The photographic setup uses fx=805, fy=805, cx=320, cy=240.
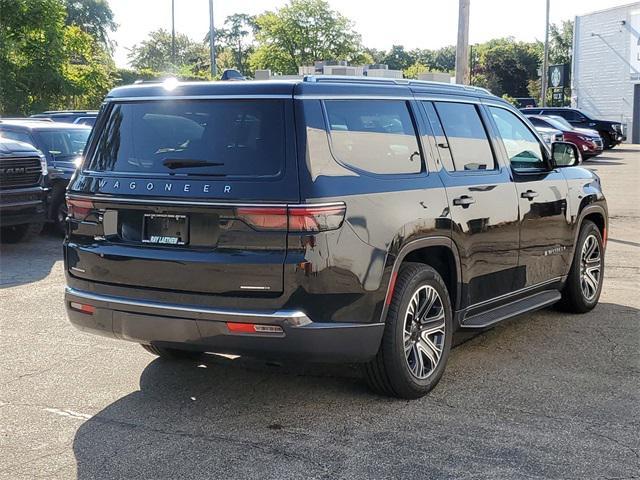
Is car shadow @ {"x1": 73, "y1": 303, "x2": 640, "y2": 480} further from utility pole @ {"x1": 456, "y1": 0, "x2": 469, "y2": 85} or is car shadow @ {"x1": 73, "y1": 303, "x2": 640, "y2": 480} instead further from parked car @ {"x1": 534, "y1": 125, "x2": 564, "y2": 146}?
parked car @ {"x1": 534, "y1": 125, "x2": 564, "y2": 146}

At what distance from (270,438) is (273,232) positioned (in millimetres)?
1098

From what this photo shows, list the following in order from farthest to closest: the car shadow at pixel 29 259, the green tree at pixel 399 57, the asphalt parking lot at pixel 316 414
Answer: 1. the green tree at pixel 399 57
2. the car shadow at pixel 29 259
3. the asphalt parking lot at pixel 316 414

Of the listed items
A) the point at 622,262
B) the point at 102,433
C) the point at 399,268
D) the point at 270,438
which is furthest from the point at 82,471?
the point at 622,262

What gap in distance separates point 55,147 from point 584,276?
28.2 ft

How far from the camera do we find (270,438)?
4.27m

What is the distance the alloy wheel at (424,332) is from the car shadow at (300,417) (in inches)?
8.1

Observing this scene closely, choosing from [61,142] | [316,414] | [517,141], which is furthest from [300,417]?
[61,142]

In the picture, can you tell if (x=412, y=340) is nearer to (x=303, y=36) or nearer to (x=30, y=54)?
(x=30, y=54)

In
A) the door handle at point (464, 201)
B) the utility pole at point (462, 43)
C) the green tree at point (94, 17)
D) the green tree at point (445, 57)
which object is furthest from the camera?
the green tree at point (445, 57)

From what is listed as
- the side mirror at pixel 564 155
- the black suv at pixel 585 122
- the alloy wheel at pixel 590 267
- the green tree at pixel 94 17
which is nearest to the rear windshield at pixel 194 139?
the side mirror at pixel 564 155

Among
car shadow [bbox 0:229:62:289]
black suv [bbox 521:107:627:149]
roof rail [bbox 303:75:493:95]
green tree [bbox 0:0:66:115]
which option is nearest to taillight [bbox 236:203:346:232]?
roof rail [bbox 303:75:493:95]

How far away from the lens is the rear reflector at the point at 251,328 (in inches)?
164

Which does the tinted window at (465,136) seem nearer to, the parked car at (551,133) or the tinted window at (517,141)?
the tinted window at (517,141)

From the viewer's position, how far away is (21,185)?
34.7 ft
